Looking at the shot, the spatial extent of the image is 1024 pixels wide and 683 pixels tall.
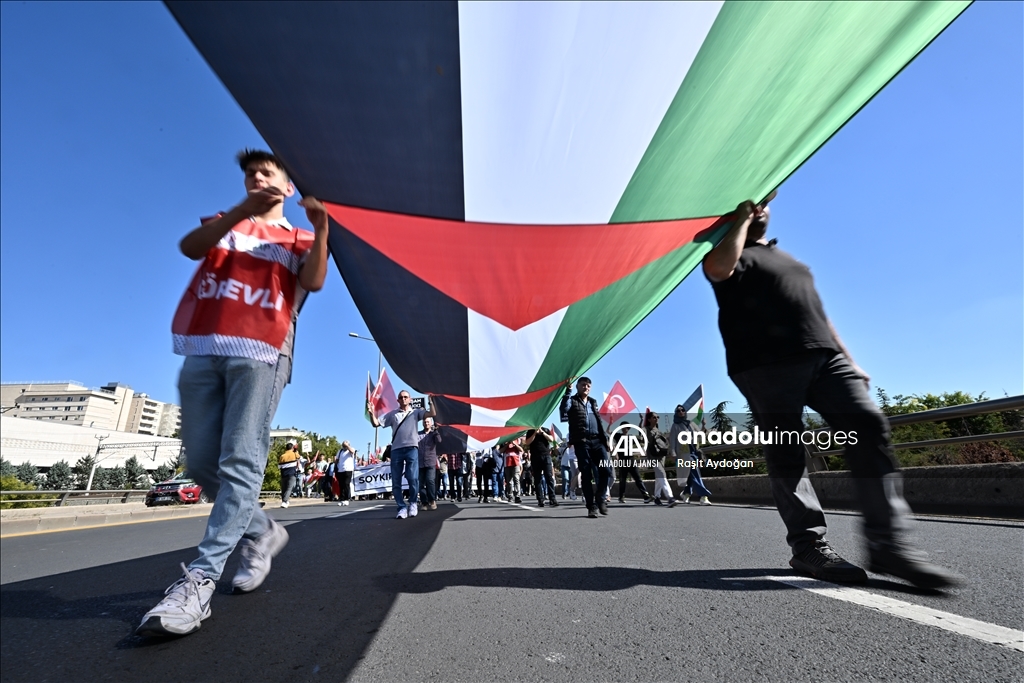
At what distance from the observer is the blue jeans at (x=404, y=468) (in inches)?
290

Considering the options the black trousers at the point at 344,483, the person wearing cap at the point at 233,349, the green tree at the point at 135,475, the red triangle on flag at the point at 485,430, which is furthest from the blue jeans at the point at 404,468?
the green tree at the point at 135,475

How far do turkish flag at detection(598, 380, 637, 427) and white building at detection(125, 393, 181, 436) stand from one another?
170736 millimetres

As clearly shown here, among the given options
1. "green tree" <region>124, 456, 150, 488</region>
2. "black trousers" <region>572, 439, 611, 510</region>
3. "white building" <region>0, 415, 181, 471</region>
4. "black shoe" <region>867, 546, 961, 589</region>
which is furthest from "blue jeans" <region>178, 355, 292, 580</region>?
"green tree" <region>124, 456, 150, 488</region>

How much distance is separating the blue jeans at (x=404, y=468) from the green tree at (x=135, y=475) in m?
88.2

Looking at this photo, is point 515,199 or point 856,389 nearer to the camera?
point 856,389

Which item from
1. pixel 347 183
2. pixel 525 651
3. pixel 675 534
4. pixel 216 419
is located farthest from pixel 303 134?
pixel 675 534

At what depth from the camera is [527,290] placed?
3195mm

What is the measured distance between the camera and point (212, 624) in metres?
2.10

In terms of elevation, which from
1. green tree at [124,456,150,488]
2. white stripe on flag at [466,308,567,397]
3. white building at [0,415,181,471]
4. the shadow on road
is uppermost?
white building at [0,415,181,471]

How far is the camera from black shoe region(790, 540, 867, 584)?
2.04m

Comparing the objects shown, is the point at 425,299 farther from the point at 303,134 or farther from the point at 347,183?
the point at 303,134

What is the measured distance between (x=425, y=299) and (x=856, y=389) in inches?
98.8

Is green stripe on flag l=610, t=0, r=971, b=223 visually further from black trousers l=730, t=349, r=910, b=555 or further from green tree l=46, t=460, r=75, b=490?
green tree l=46, t=460, r=75, b=490

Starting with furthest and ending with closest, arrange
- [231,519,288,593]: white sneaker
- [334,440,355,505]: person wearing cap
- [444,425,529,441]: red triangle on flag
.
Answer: [334,440,355,505]: person wearing cap
[444,425,529,441]: red triangle on flag
[231,519,288,593]: white sneaker
